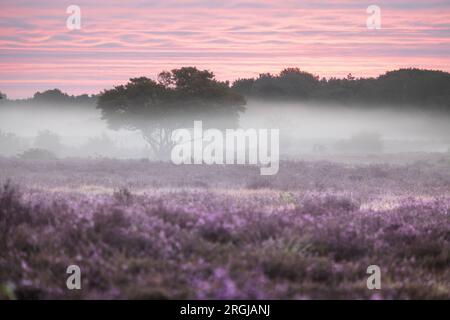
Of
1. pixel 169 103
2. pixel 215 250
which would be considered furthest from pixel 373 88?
pixel 215 250

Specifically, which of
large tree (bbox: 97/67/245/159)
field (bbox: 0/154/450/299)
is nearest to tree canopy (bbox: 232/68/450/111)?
large tree (bbox: 97/67/245/159)

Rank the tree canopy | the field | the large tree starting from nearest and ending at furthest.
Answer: the field → the large tree → the tree canopy

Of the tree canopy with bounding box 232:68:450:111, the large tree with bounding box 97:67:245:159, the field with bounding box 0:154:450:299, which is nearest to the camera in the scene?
the field with bounding box 0:154:450:299

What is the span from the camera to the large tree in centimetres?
4531

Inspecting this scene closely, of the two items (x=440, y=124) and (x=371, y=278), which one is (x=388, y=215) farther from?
(x=440, y=124)

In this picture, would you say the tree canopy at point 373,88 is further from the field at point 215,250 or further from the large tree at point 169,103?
the field at point 215,250

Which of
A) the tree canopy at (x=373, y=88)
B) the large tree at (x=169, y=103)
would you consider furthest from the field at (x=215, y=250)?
the tree canopy at (x=373, y=88)

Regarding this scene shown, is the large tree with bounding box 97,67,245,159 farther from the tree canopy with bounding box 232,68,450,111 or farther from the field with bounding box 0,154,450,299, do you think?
the tree canopy with bounding box 232,68,450,111

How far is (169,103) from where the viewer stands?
149ft

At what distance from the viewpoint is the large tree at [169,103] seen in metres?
45.3

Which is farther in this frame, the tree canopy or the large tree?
the tree canopy
